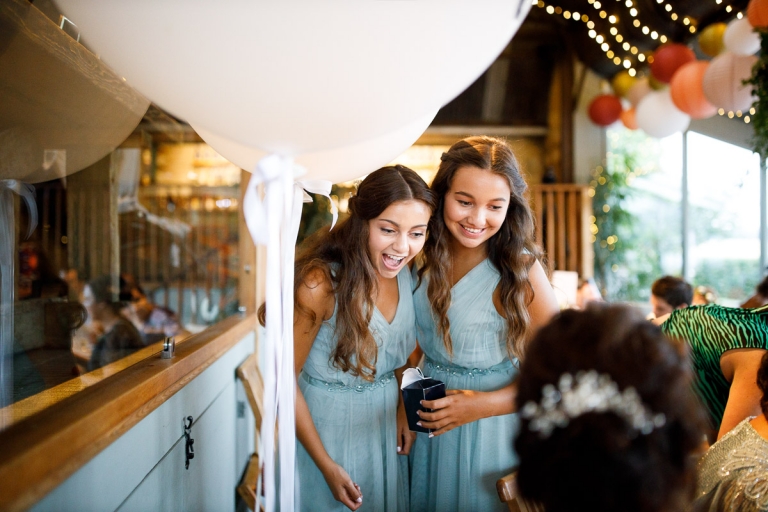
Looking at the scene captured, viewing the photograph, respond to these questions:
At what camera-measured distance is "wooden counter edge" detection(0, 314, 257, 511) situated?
78cm

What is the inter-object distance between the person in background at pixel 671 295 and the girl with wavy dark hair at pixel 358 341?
2493 millimetres

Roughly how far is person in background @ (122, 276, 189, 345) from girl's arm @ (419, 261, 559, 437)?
5.27 ft

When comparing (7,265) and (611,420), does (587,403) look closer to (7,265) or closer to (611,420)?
(611,420)

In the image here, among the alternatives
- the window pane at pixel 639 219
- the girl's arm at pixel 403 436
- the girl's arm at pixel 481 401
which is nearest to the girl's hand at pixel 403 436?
the girl's arm at pixel 403 436

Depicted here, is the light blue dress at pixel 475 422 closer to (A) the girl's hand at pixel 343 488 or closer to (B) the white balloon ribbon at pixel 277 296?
(A) the girl's hand at pixel 343 488

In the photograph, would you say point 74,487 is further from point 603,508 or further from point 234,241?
point 234,241

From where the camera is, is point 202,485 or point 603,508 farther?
point 202,485

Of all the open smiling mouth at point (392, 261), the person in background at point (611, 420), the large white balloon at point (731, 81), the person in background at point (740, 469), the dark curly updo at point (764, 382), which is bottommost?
the person in background at point (740, 469)

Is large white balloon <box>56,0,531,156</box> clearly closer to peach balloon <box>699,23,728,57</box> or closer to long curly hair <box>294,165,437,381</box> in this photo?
long curly hair <box>294,165,437,381</box>

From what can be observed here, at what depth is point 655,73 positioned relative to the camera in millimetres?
4754

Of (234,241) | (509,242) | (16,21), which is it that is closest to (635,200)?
(234,241)

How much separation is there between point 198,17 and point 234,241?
9.61ft

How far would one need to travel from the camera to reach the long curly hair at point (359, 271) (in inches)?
60.6

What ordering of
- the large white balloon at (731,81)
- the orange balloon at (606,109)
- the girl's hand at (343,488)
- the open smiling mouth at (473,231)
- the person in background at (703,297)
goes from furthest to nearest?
the orange balloon at (606,109), the person in background at (703,297), the large white balloon at (731,81), the open smiling mouth at (473,231), the girl's hand at (343,488)
